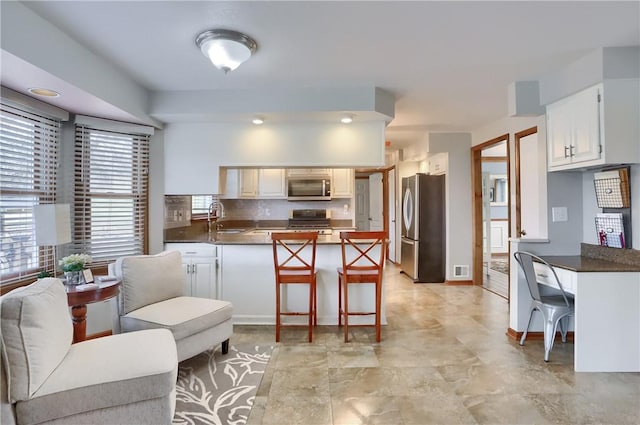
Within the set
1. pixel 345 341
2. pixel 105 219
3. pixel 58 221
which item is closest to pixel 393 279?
pixel 345 341

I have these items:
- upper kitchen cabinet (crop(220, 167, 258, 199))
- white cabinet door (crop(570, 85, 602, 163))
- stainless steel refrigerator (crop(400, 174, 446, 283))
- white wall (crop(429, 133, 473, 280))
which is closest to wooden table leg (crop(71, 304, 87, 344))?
upper kitchen cabinet (crop(220, 167, 258, 199))

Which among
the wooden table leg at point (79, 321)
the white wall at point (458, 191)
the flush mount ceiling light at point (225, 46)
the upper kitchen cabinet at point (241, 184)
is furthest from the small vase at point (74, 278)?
the white wall at point (458, 191)

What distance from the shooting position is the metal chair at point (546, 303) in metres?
2.67

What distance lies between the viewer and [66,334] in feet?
5.84

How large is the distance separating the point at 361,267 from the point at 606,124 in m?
2.22

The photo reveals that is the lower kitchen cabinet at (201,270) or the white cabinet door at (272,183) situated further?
the white cabinet door at (272,183)

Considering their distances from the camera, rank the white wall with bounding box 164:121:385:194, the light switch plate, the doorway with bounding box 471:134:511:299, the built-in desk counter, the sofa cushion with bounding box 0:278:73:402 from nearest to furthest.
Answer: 1. the sofa cushion with bounding box 0:278:73:402
2. the built-in desk counter
3. the light switch plate
4. the white wall with bounding box 164:121:385:194
5. the doorway with bounding box 471:134:511:299

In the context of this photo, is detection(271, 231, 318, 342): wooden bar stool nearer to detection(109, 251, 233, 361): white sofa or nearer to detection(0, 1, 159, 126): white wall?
detection(109, 251, 233, 361): white sofa

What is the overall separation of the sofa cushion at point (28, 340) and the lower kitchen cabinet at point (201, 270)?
187cm

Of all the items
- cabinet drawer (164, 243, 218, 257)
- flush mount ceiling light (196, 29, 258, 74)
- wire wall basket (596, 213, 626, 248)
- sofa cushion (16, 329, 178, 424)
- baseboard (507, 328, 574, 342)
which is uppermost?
flush mount ceiling light (196, 29, 258, 74)

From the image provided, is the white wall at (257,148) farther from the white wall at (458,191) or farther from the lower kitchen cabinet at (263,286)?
the white wall at (458,191)

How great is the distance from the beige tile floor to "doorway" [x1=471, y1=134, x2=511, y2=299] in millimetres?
1839

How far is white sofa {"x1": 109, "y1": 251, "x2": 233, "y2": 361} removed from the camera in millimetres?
2385

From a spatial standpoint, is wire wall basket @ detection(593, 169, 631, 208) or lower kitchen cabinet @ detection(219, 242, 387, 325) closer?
wire wall basket @ detection(593, 169, 631, 208)
